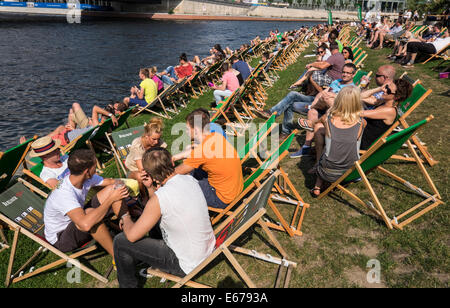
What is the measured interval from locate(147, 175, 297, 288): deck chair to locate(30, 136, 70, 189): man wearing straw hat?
→ 2131 mm

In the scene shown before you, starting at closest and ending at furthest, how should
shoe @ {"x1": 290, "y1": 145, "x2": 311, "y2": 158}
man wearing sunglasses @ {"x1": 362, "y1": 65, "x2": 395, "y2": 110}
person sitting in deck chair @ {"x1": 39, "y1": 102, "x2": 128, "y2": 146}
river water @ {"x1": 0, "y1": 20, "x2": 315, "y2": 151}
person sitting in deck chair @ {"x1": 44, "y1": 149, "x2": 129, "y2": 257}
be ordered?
person sitting in deck chair @ {"x1": 44, "y1": 149, "x2": 129, "y2": 257} → man wearing sunglasses @ {"x1": 362, "y1": 65, "x2": 395, "y2": 110} → shoe @ {"x1": 290, "y1": 145, "x2": 311, "y2": 158} → person sitting in deck chair @ {"x1": 39, "y1": 102, "x2": 128, "y2": 146} → river water @ {"x1": 0, "y1": 20, "x2": 315, "y2": 151}

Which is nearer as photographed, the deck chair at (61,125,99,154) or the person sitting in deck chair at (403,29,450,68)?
the deck chair at (61,125,99,154)

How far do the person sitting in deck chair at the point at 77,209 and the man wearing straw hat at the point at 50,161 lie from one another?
97cm

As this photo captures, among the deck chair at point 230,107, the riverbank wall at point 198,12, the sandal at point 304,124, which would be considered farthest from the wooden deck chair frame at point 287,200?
the riverbank wall at point 198,12

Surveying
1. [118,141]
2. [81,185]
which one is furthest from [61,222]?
[118,141]

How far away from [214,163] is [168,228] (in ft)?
3.21

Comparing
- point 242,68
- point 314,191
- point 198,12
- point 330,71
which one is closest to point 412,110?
point 314,191

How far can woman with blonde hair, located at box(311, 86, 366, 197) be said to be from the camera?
3500mm

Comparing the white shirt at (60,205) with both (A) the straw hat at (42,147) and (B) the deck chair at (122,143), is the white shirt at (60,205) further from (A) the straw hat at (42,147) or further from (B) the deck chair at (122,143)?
(B) the deck chair at (122,143)

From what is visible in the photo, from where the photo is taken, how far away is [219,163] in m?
3.06

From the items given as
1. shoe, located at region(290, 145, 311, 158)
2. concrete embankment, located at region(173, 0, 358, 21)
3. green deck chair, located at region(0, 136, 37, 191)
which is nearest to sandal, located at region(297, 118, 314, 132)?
shoe, located at region(290, 145, 311, 158)

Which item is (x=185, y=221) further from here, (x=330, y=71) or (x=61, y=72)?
(x=61, y=72)

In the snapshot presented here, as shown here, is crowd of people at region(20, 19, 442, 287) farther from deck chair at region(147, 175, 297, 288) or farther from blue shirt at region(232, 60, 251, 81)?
blue shirt at region(232, 60, 251, 81)
